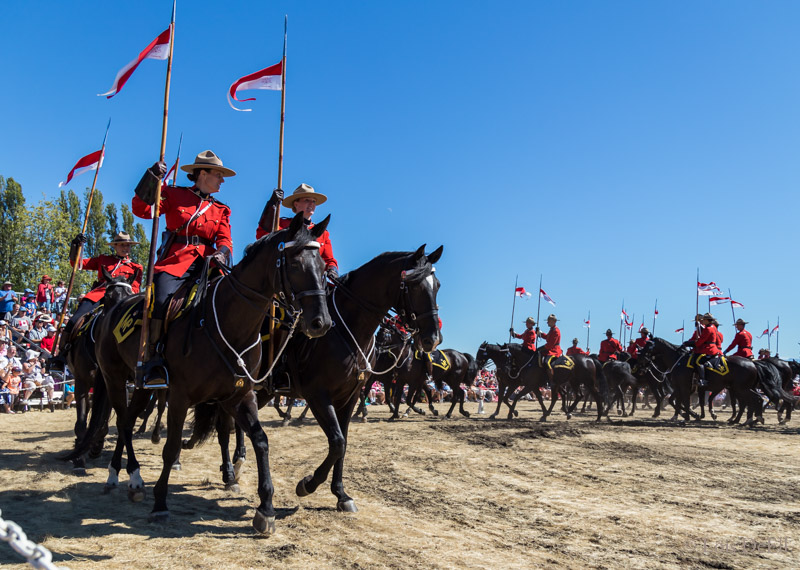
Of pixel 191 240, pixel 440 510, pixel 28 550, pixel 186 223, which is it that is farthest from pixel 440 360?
pixel 28 550

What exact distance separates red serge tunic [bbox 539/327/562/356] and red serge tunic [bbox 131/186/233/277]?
15185mm

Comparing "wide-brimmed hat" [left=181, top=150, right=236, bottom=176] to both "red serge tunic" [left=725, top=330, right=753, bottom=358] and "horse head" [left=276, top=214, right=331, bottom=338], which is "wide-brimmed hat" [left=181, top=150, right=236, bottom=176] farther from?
"red serge tunic" [left=725, top=330, right=753, bottom=358]

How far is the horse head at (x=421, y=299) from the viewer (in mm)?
6762

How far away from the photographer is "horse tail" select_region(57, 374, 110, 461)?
27.1ft

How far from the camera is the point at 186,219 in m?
6.93

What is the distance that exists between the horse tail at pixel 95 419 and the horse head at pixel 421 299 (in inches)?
159

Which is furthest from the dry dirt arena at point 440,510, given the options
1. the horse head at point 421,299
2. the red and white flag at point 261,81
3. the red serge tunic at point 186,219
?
the red and white flag at point 261,81

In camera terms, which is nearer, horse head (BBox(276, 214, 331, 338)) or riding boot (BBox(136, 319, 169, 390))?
horse head (BBox(276, 214, 331, 338))

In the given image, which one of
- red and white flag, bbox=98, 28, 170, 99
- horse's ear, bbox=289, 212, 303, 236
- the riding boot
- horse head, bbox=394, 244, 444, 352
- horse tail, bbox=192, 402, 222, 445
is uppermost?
red and white flag, bbox=98, 28, 170, 99

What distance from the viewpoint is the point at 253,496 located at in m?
7.23

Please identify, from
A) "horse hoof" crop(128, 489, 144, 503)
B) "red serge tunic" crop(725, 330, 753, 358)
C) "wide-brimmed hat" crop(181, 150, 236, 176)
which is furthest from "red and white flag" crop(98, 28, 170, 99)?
"red serge tunic" crop(725, 330, 753, 358)

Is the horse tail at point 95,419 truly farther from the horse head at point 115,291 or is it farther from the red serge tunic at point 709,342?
the red serge tunic at point 709,342

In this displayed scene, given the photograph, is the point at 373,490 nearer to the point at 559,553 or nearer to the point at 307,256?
the point at 559,553

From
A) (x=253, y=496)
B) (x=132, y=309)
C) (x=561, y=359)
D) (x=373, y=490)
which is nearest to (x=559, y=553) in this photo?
(x=373, y=490)
